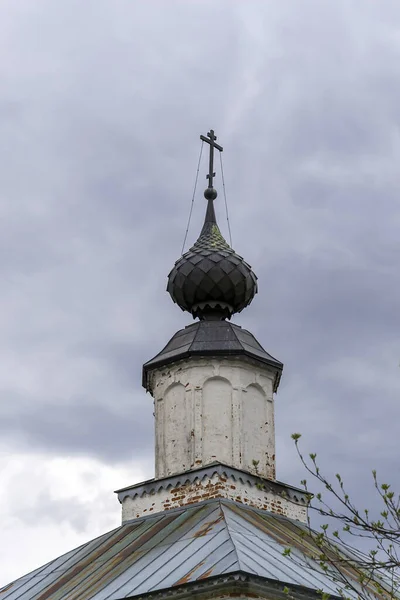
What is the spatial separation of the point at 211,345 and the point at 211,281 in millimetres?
1248

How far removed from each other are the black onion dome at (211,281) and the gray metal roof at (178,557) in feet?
13.1

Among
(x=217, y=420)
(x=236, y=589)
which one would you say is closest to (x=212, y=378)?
(x=217, y=420)

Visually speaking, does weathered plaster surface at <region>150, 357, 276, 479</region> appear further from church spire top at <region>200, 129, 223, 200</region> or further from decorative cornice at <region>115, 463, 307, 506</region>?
church spire top at <region>200, 129, 223, 200</region>

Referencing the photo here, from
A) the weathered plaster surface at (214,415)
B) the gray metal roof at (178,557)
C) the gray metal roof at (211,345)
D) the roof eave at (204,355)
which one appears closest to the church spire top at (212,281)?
the gray metal roof at (211,345)

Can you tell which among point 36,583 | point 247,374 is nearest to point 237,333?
point 247,374

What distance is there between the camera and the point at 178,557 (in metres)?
15.2

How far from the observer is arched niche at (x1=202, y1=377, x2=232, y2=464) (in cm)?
1822

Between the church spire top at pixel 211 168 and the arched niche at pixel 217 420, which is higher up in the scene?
the church spire top at pixel 211 168

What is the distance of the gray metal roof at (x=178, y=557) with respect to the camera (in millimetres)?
14258

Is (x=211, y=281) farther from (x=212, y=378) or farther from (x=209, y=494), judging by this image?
(x=209, y=494)

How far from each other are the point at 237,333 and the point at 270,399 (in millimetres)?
1245

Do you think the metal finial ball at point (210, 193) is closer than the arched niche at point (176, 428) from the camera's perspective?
No

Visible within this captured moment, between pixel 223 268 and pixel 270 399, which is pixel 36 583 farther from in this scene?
pixel 223 268

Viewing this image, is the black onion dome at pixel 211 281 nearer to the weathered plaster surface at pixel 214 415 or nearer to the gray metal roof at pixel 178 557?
the weathered plaster surface at pixel 214 415
